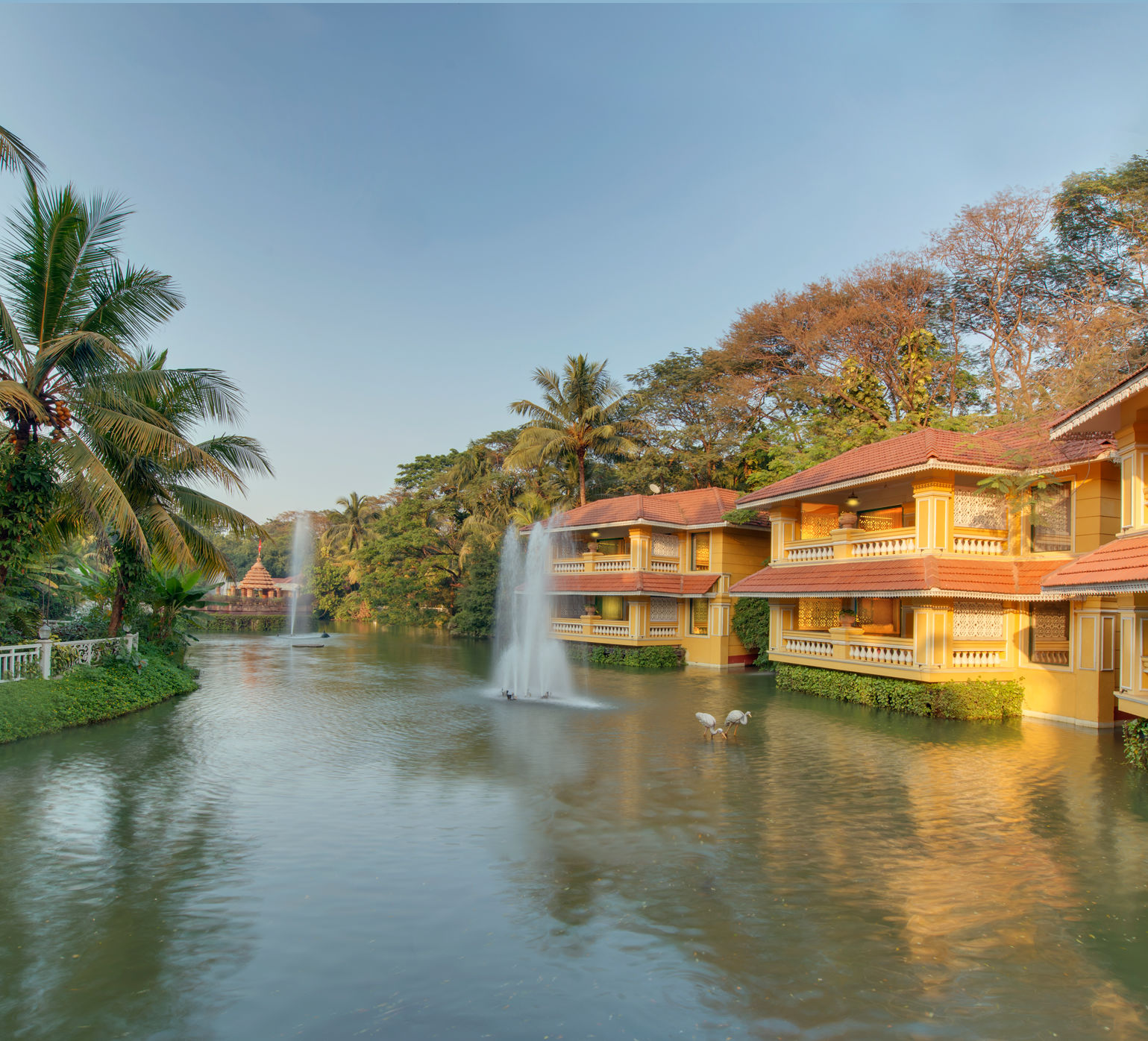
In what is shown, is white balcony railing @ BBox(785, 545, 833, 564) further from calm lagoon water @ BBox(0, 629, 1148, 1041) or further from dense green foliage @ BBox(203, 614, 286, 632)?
dense green foliage @ BBox(203, 614, 286, 632)

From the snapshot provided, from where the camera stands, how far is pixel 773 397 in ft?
124

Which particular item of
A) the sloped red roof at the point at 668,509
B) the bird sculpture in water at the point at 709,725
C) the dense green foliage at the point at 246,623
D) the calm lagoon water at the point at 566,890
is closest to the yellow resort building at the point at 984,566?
A: the calm lagoon water at the point at 566,890

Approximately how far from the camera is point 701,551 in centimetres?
3030

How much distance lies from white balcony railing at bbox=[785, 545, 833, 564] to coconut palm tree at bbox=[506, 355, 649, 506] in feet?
46.9

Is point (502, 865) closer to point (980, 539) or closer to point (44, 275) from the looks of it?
point (44, 275)

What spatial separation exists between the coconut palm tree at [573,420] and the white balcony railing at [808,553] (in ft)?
46.9

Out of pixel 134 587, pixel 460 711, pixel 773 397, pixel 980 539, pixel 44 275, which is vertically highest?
pixel 773 397

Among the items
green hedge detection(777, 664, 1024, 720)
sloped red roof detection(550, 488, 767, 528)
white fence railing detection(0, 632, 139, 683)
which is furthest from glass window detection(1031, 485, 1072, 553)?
white fence railing detection(0, 632, 139, 683)

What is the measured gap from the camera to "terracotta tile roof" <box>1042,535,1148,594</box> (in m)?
11.3

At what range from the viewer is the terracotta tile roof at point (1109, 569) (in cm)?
1127

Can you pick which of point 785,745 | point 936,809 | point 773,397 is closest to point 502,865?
point 936,809

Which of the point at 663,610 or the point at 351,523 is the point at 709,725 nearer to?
the point at 663,610

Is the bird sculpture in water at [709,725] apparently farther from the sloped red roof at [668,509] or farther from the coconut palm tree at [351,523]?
the coconut palm tree at [351,523]

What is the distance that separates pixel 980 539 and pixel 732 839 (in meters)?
13.4
